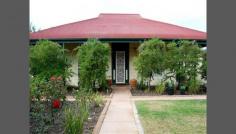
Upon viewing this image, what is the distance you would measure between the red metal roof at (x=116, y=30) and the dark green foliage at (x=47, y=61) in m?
3.32

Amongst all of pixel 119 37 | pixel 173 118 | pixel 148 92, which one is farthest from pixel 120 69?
pixel 173 118

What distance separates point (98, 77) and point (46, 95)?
8.70 metres

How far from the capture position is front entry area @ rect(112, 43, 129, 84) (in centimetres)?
2156

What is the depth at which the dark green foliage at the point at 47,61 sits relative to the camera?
17.3 meters

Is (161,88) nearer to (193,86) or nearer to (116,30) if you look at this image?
(193,86)

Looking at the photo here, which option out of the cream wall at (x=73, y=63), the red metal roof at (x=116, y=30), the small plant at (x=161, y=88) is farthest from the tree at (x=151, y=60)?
the cream wall at (x=73, y=63)

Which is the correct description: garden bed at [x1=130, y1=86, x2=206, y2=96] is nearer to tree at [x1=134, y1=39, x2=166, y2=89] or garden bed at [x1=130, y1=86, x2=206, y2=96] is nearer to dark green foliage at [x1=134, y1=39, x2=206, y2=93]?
dark green foliage at [x1=134, y1=39, x2=206, y2=93]

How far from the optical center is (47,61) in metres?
17.4

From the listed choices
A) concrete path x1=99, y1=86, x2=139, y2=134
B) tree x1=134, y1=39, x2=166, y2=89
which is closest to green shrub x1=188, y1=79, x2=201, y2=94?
tree x1=134, y1=39, x2=166, y2=89

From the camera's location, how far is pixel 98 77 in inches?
691

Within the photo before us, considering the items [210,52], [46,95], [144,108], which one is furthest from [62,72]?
[210,52]

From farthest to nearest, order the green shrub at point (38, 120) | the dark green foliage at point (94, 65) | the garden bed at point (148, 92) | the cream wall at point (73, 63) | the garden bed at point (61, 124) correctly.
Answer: the cream wall at point (73, 63) < the dark green foliage at point (94, 65) < the garden bed at point (148, 92) < the garden bed at point (61, 124) < the green shrub at point (38, 120)

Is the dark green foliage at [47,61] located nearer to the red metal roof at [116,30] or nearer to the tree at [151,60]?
the red metal roof at [116,30]

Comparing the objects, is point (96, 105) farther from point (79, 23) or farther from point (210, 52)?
point (79, 23)
